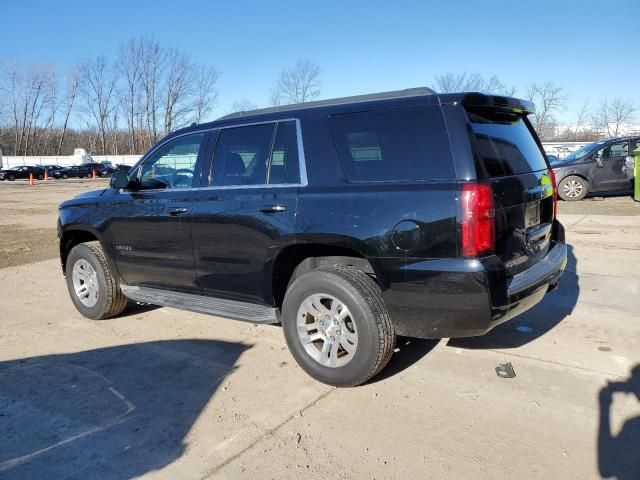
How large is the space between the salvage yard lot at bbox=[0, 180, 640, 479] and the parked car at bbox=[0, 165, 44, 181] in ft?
175

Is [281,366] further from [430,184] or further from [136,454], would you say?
[430,184]

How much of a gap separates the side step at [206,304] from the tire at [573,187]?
42.7ft

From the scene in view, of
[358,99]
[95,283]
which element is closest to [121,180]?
[95,283]

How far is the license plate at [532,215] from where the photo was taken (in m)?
3.71

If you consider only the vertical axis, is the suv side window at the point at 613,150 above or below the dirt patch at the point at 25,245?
above

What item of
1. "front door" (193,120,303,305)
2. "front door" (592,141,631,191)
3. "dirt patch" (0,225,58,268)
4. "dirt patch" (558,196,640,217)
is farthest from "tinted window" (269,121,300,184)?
"front door" (592,141,631,191)

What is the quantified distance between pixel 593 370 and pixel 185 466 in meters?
2.88

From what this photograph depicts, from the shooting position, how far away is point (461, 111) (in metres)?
3.32

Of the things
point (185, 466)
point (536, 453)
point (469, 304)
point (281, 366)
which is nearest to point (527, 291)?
point (469, 304)

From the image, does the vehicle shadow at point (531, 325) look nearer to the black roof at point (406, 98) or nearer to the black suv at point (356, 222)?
the black suv at point (356, 222)

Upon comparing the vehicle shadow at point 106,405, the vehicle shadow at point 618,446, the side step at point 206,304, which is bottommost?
the vehicle shadow at point 106,405

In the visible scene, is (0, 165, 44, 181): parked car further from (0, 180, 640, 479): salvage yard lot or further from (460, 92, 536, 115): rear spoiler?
(460, 92, 536, 115): rear spoiler

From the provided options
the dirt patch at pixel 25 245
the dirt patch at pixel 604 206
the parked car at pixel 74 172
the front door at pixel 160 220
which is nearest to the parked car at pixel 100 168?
the parked car at pixel 74 172

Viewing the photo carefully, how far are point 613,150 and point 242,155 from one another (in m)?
13.6
